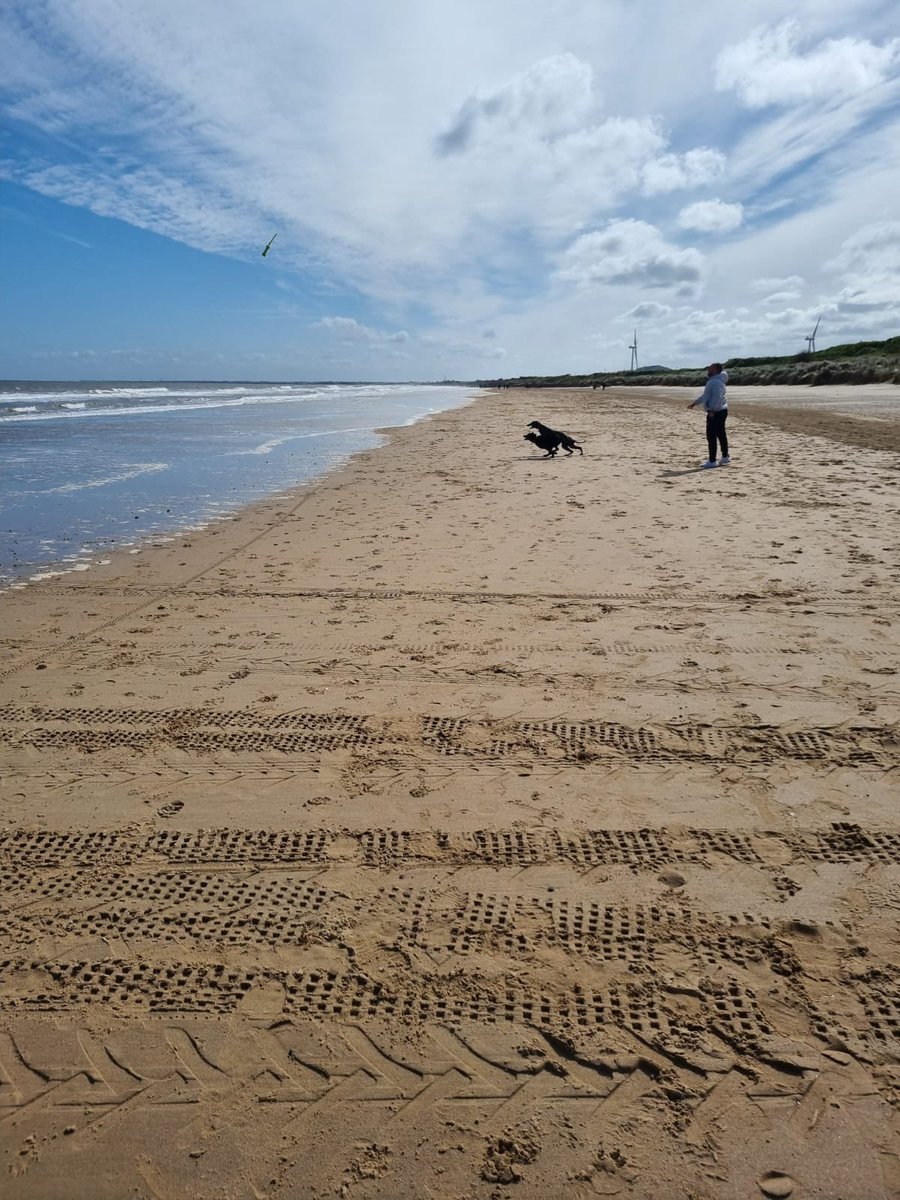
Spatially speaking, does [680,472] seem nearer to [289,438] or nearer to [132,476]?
[132,476]

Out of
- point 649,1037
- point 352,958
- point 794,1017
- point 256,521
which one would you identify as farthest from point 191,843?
point 256,521

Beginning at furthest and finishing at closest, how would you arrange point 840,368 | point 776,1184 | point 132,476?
point 840,368 → point 132,476 → point 776,1184

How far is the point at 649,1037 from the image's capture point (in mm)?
2088

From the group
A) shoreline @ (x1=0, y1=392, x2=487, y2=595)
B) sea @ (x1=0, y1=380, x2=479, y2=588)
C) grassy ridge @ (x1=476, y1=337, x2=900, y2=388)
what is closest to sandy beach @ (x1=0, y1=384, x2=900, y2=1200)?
shoreline @ (x1=0, y1=392, x2=487, y2=595)

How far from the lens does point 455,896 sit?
267 cm

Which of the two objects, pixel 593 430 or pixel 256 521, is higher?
pixel 593 430

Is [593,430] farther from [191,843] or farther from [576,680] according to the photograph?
[191,843]

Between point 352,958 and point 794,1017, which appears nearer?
point 794,1017

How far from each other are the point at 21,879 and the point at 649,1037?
8.31 ft

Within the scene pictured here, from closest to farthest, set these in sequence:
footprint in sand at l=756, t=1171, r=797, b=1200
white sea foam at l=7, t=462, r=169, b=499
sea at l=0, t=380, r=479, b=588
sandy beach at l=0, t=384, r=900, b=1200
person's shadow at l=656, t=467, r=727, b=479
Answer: footprint in sand at l=756, t=1171, r=797, b=1200, sandy beach at l=0, t=384, r=900, b=1200, sea at l=0, t=380, r=479, b=588, white sea foam at l=7, t=462, r=169, b=499, person's shadow at l=656, t=467, r=727, b=479

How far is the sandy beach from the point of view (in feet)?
6.03

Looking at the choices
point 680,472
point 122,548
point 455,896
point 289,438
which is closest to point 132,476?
point 122,548

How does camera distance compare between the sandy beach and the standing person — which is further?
the standing person

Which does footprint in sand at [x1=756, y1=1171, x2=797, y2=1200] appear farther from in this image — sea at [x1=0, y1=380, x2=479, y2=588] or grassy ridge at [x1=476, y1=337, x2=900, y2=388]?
grassy ridge at [x1=476, y1=337, x2=900, y2=388]
